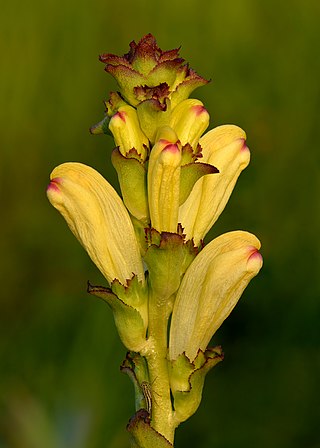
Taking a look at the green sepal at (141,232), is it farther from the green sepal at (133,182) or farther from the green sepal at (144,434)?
the green sepal at (144,434)

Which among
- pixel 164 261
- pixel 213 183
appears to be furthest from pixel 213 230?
pixel 164 261

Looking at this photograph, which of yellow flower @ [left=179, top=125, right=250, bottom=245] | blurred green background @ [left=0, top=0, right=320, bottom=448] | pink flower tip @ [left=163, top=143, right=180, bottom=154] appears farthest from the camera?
blurred green background @ [left=0, top=0, right=320, bottom=448]

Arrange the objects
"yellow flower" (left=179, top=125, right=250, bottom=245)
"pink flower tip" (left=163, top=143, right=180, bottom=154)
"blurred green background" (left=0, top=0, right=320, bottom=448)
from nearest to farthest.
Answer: "pink flower tip" (left=163, top=143, right=180, bottom=154), "yellow flower" (left=179, top=125, right=250, bottom=245), "blurred green background" (left=0, top=0, right=320, bottom=448)

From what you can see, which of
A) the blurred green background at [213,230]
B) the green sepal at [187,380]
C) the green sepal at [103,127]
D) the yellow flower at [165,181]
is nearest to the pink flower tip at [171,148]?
the yellow flower at [165,181]

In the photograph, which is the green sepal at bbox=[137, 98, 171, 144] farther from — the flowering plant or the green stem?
the green stem

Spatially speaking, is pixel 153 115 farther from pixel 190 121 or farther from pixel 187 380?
pixel 187 380

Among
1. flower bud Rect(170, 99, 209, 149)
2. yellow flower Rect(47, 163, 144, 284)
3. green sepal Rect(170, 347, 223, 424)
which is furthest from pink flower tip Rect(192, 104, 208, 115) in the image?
green sepal Rect(170, 347, 223, 424)

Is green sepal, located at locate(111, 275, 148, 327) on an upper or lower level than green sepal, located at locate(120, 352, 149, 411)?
upper
